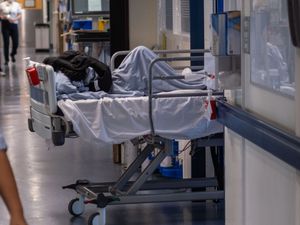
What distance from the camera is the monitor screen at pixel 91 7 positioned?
380 inches

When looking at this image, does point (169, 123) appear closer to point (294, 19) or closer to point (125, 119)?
point (125, 119)

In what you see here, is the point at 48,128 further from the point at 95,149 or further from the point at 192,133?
the point at 95,149

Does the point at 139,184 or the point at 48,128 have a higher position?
the point at 48,128

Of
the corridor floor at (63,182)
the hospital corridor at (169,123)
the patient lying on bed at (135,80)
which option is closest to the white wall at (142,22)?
the hospital corridor at (169,123)

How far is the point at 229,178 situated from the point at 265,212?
2.25 ft

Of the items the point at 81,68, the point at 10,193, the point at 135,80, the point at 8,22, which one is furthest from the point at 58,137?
the point at 8,22

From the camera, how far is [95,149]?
796 cm

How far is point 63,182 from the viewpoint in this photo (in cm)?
639

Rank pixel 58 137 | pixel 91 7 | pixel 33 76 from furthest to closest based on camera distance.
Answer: pixel 91 7
pixel 33 76
pixel 58 137

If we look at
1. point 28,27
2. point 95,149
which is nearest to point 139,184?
point 95,149

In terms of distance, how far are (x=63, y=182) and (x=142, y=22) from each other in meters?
1.74

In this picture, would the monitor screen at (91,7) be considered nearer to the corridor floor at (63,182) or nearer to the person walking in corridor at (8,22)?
the corridor floor at (63,182)

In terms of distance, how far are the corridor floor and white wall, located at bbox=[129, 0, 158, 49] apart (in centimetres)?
120

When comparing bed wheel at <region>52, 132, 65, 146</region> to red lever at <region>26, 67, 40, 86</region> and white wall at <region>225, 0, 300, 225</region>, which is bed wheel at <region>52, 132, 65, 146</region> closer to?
red lever at <region>26, 67, 40, 86</region>
